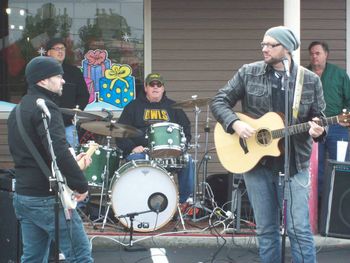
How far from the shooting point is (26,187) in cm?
480

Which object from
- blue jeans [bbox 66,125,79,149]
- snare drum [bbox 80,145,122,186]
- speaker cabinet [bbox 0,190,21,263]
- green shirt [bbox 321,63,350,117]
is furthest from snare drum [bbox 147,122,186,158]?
speaker cabinet [bbox 0,190,21,263]

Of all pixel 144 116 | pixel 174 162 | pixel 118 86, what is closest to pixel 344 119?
pixel 174 162

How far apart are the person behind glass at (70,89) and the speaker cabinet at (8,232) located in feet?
6.07

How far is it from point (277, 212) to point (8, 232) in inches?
94.5

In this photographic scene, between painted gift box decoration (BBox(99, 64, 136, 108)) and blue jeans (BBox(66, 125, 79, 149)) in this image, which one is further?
painted gift box decoration (BBox(99, 64, 136, 108))

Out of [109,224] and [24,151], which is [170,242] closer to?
[109,224]

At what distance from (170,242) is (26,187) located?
9.99ft

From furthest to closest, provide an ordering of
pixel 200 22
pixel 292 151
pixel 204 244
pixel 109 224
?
pixel 200 22
pixel 109 224
pixel 204 244
pixel 292 151

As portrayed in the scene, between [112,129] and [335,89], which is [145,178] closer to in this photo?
[112,129]

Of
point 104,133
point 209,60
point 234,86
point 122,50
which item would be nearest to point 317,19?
point 209,60

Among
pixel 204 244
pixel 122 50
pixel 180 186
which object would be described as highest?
pixel 122 50

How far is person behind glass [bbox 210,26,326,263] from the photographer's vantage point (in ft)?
16.6

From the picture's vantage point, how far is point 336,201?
24.4 ft

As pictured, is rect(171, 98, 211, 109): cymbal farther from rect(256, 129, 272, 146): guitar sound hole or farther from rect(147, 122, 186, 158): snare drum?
rect(256, 129, 272, 146): guitar sound hole
